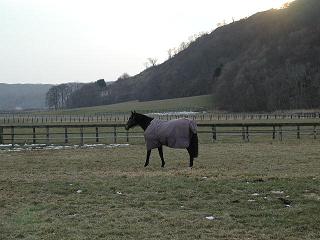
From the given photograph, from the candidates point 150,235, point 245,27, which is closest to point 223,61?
point 245,27

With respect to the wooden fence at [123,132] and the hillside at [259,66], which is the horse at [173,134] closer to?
the wooden fence at [123,132]

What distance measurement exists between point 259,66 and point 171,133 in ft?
334

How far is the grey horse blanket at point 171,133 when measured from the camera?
14984 millimetres

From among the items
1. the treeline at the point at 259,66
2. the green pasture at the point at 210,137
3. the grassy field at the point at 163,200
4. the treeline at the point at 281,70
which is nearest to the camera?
the grassy field at the point at 163,200

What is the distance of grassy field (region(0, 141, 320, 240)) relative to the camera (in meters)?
7.32

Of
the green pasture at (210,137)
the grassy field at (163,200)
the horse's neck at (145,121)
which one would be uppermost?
the horse's neck at (145,121)

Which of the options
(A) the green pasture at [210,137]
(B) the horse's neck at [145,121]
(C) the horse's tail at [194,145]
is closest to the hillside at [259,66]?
(A) the green pasture at [210,137]

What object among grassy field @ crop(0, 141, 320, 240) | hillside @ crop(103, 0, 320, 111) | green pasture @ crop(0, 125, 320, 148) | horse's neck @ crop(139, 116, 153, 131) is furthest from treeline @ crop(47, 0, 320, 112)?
grassy field @ crop(0, 141, 320, 240)

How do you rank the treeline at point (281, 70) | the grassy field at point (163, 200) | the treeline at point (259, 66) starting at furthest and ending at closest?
the treeline at point (259, 66) < the treeline at point (281, 70) < the grassy field at point (163, 200)

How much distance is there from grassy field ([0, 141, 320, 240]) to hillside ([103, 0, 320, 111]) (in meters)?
82.9

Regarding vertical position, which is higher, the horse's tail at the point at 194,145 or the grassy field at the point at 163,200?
the horse's tail at the point at 194,145

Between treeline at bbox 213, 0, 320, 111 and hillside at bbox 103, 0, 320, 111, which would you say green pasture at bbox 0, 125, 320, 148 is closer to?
treeline at bbox 213, 0, 320, 111

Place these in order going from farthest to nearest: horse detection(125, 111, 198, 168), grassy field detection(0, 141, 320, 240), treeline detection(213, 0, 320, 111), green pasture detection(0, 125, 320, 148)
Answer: treeline detection(213, 0, 320, 111)
green pasture detection(0, 125, 320, 148)
horse detection(125, 111, 198, 168)
grassy field detection(0, 141, 320, 240)

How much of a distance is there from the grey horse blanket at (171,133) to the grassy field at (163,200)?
79 centimetres
